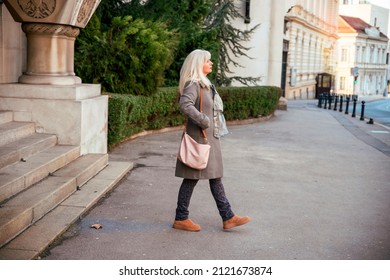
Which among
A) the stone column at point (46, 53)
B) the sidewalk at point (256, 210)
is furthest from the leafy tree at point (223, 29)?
the stone column at point (46, 53)

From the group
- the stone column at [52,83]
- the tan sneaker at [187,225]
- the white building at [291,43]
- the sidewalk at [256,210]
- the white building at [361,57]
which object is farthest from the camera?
the white building at [361,57]

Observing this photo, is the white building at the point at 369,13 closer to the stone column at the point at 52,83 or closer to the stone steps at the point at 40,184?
the stone column at the point at 52,83

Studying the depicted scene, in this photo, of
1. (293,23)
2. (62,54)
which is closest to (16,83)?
(62,54)

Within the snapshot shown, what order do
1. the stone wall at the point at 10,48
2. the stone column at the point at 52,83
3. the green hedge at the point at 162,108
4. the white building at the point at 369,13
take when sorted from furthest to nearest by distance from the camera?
1. the white building at the point at 369,13
2. the green hedge at the point at 162,108
3. the stone wall at the point at 10,48
4. the stone column at the point at 52,83

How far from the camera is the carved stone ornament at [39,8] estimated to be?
7895 millimetres

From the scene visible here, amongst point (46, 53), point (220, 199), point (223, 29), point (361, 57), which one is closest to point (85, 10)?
point (46, 53)

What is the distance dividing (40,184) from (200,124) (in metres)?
2.00

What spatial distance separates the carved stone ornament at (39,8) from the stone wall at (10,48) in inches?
31.8

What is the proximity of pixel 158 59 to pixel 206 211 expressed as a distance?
20.3 ft

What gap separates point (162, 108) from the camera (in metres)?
13.3

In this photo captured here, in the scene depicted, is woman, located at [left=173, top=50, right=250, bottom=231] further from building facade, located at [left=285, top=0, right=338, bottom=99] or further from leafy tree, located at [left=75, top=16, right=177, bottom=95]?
building facade, located at [left=285, top=0, right=338, bottom=99]

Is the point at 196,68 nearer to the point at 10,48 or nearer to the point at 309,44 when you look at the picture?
the point at 10,48

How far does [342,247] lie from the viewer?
211 inches
